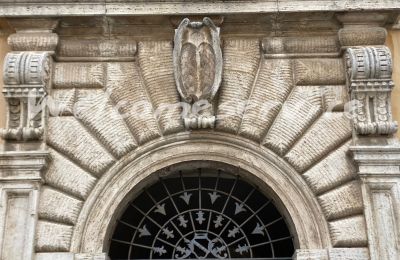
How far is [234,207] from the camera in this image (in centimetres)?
680

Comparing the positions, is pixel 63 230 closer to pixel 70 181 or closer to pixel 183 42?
pixel 70 181

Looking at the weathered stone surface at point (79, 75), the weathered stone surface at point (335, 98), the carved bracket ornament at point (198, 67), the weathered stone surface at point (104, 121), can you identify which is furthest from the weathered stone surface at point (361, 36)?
the weathered stone surface at point (79, 75)

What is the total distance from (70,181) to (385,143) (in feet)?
10.6

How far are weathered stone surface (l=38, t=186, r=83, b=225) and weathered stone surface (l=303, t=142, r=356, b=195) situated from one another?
234cm

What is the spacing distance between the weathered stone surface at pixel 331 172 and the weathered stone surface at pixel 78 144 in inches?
81.3

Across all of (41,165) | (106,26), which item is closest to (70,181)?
(41,165)

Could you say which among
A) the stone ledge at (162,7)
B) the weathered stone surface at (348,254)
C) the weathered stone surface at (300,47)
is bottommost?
the weathered stone surface at (348,254)

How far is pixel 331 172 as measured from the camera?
6.45 meters

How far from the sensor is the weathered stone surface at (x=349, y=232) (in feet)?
20.3

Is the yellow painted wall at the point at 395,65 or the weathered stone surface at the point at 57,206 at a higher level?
the yellow painted wall at the point at 395,65

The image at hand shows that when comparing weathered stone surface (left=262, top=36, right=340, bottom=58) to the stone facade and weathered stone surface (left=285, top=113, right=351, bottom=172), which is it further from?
weathered stone surface (left=285, top=113, right=351, bottom=172)

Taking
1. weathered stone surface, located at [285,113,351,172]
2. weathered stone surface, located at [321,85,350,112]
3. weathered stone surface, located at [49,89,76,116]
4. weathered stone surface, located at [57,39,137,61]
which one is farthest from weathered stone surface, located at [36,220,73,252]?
weathered stone surface, located at [321,85,350,112]

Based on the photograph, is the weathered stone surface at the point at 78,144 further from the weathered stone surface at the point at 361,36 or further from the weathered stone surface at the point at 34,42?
the weathered stone surface at the point at 361,36

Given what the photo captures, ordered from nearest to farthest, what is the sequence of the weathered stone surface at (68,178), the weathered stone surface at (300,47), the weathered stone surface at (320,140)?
the weathered stone surface at (68,178)
the weathered stone surface at (320,140)
the weathered stone surface at (300,47)
